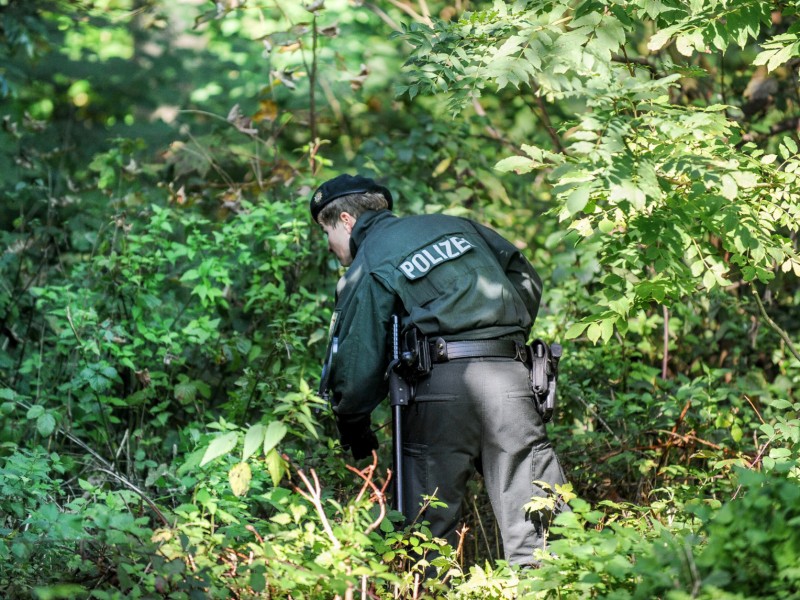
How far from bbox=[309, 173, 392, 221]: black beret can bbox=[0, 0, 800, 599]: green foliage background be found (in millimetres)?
529

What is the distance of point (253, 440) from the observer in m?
2.81

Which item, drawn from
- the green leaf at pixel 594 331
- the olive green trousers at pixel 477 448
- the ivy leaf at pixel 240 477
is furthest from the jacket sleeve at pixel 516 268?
the ivy leaf at pixel 240 477

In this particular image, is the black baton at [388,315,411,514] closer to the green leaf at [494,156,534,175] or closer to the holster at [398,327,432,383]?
the holster at [398,327,432,383]

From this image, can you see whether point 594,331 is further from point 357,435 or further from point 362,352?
point 357,435

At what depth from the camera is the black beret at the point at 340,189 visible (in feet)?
14.7

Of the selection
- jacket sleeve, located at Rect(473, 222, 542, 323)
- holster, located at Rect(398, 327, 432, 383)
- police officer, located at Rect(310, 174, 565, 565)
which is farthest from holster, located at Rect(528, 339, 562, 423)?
holster, located at Rect(398, 327, 432, 383)

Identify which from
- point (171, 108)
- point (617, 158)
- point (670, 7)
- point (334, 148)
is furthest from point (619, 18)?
point (171, 108)

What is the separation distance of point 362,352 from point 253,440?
47.8 inches

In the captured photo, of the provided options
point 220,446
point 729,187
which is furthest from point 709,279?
point 220,446

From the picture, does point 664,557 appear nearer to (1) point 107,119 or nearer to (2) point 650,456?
(2) point 650,456

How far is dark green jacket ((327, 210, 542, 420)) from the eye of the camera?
399 centimetres

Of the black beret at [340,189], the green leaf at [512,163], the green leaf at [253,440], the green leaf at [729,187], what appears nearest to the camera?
the green leaf at [253,440]

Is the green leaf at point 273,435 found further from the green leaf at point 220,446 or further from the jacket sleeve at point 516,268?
the jacket sleeve at point 516,268

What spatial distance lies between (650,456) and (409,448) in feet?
5.92
